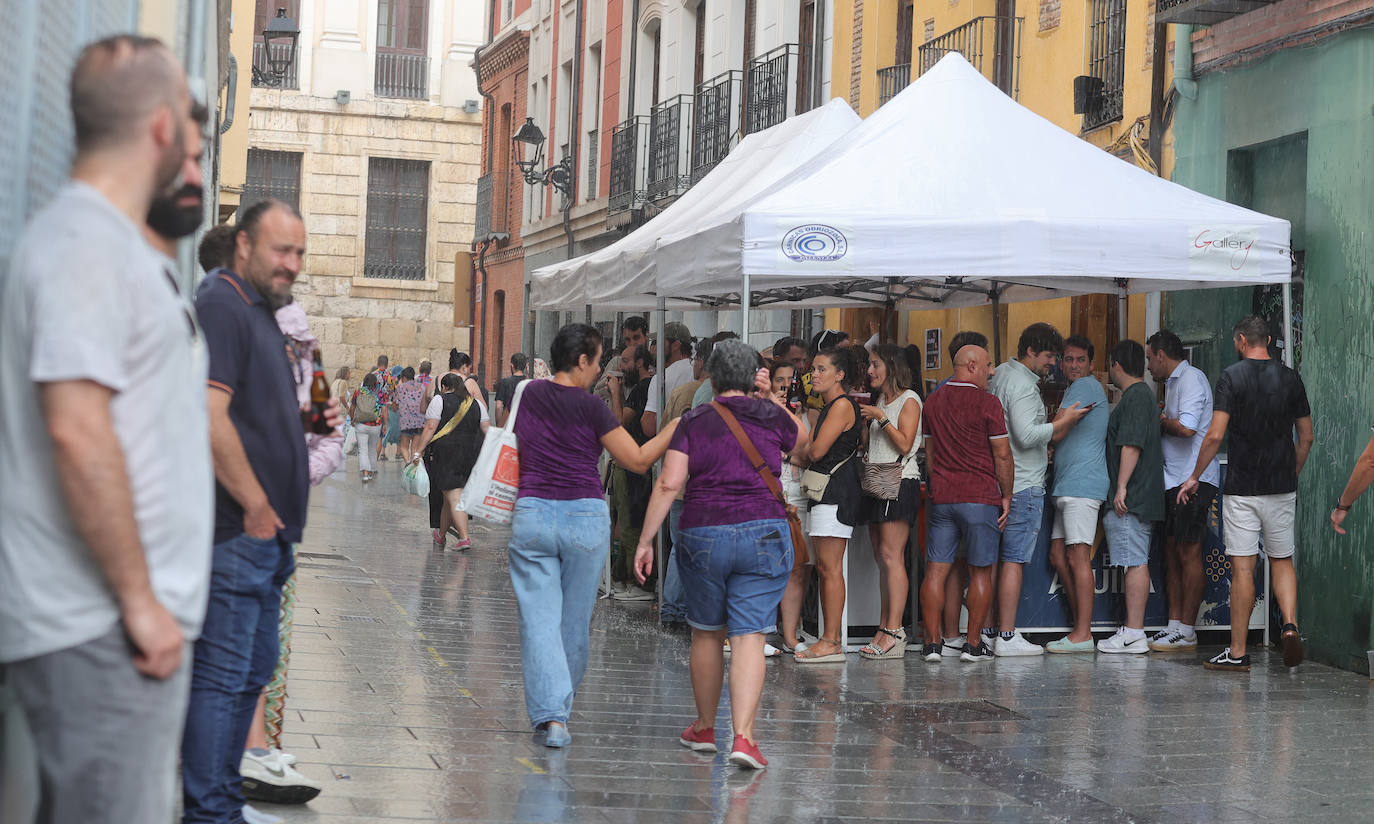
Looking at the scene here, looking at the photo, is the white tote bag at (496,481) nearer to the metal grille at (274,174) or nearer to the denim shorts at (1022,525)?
the denim shorts at (1022,525)

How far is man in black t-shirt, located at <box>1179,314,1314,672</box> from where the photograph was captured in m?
9.83

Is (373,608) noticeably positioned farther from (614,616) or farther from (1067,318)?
(1067,318)

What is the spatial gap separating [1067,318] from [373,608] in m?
6.38

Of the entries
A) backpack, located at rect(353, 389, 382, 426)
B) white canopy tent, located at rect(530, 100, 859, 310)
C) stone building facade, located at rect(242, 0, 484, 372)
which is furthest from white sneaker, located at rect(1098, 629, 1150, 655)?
stone building facade, located at rect(242, 0, 484, 372)

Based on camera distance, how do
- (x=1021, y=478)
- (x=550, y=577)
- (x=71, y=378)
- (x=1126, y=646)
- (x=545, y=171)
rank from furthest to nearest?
(x=545, y=171) < (x=1126, y=646) < (x=1021, y=478) < (x=550, y=577) < (x=71, y=378)

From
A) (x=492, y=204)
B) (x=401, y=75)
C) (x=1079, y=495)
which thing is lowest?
(x=1079, y=495)

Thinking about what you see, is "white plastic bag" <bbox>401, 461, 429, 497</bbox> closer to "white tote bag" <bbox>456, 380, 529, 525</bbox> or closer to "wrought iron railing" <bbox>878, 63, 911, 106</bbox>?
"wrought iron railing" <bbox>878, 63, 911, 106</bbox>

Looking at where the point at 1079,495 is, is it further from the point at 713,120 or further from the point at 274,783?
the point at 713,120

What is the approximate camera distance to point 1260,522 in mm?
9922

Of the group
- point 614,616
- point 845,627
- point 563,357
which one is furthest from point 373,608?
point 563,357

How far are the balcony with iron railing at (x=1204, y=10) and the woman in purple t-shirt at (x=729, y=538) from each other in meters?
6.20

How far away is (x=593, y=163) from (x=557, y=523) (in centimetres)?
2307

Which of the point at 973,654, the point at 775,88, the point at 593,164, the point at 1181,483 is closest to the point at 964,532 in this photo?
the point at 973,654

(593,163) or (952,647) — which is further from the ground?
(593,163)
